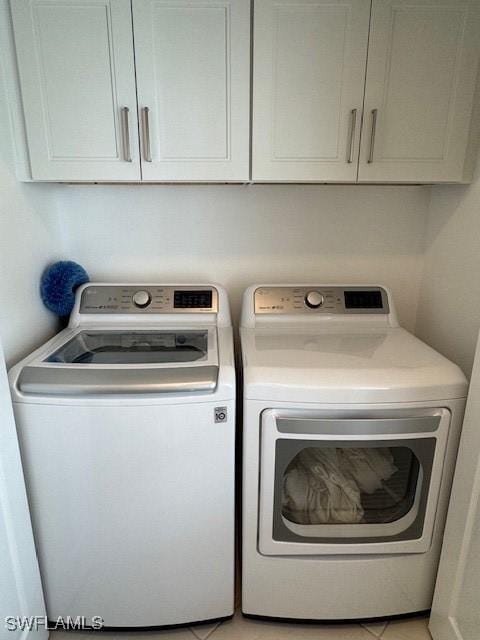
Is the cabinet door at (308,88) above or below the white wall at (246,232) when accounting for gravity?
above

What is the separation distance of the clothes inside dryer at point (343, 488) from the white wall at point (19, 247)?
1.02 meters

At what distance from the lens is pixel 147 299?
151 cm

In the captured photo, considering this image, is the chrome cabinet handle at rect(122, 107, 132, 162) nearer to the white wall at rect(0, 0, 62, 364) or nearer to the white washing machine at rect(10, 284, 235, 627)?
the white wall at rect(0, 0, 62, 364)

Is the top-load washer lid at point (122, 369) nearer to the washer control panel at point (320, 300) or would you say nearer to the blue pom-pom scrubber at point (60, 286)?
the blue pom-pom scrubber at point (60, 286)

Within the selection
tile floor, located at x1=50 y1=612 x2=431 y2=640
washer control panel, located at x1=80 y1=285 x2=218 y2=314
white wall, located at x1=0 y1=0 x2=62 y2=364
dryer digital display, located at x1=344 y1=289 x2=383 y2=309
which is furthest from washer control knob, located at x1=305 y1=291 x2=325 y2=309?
tile floor, located at x1=50 y1=612 x2=431 y2=640

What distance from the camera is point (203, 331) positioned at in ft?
4.71

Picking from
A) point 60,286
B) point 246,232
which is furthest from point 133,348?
point 246,232

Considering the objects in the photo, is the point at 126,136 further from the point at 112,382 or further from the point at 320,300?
the point at 320,300

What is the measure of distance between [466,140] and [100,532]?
174 cm

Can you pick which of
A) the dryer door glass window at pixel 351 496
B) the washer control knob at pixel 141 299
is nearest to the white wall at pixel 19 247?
the washer control knob at pixel 141 299

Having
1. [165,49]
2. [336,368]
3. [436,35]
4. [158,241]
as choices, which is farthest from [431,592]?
[165,49]

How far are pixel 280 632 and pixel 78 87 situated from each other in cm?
194

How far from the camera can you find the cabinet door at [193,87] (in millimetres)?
1173

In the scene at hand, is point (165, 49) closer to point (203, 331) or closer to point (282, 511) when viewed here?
point (203, 331)
